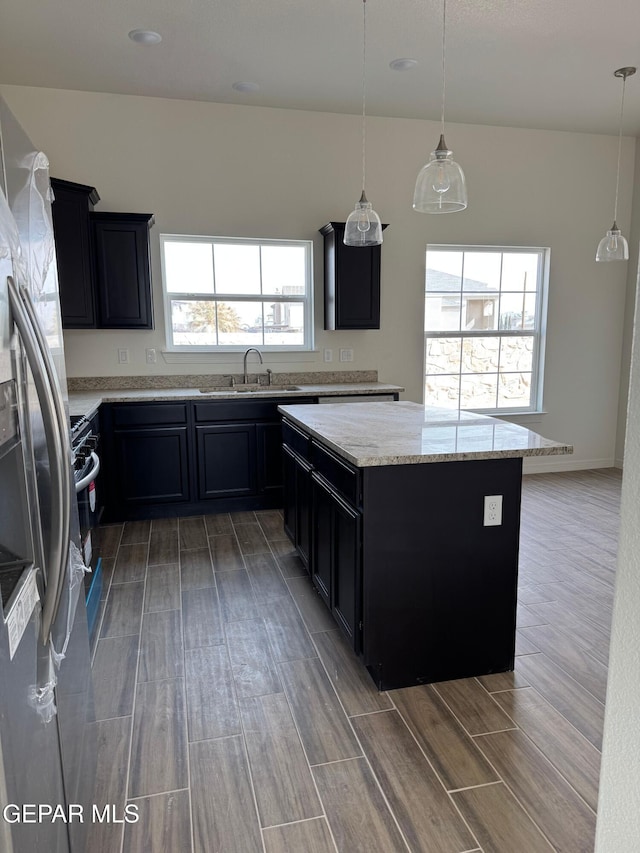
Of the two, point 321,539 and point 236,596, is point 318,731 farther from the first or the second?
point 236,596

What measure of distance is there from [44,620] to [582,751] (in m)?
1.68

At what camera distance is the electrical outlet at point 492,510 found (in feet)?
6.93

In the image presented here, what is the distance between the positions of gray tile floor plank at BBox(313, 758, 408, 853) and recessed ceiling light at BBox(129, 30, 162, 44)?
3887mm

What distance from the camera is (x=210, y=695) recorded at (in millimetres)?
2092

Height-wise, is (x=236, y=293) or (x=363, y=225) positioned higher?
(x=363, y=225)

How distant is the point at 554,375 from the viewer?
557 centimetres

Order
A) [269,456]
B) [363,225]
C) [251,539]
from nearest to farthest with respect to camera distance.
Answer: [363,225] < [251,539] < [269,456]

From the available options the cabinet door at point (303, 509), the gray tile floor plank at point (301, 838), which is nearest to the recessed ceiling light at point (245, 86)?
the cabinet door at point (303, 509)

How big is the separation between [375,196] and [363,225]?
2.45 m

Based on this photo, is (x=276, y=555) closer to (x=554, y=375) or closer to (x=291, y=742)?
(x=291, y=742)

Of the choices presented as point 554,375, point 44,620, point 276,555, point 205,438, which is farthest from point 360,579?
point 554,375

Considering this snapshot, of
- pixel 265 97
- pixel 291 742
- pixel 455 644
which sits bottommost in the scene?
pixel 291 742

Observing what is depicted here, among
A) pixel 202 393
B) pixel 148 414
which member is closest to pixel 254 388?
A: pixel 202 393

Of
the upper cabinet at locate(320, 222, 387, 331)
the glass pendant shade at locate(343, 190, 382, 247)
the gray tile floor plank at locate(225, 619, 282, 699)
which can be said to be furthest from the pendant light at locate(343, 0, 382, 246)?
the gray tile floor plank at locate(225, 619, 282, 699)
